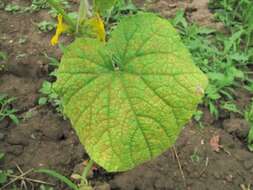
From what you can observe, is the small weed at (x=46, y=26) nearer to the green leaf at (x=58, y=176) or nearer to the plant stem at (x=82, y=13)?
the green leaf at (x=58, y=176)

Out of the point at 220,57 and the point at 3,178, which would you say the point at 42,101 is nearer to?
the point at 3,178

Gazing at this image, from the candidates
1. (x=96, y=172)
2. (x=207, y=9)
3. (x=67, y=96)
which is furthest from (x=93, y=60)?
(x=207, y=9)

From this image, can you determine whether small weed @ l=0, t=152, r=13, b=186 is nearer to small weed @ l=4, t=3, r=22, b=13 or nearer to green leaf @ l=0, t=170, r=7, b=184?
green leaf @ l=0, t=170, r=7, b=184

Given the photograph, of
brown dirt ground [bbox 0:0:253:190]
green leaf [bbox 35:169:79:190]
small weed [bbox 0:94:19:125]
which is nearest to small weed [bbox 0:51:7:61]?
brown dirt ground [bbox 0:0:253:190]

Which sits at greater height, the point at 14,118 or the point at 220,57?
the point at 220,57

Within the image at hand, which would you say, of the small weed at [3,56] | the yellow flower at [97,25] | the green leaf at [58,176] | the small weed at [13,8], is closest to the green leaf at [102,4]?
the yellow flower at [97,25]

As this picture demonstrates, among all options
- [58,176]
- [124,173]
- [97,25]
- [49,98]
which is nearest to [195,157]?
[124,173]
